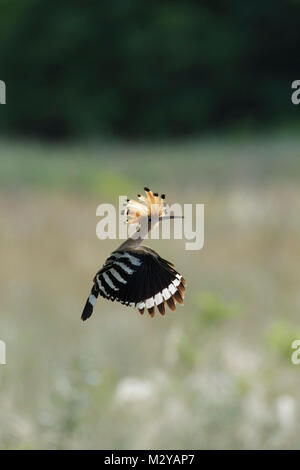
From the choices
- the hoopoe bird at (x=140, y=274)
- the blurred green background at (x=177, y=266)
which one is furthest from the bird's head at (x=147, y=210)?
the blurred green background at (x=177, y=266)

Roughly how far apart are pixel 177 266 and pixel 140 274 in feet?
16.2

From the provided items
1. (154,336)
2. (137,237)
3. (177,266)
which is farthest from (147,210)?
(177,266)

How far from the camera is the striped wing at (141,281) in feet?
→ 2.49

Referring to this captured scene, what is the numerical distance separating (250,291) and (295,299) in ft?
0.97

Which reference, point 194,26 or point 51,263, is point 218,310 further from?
point 194,26

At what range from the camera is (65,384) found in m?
2.53

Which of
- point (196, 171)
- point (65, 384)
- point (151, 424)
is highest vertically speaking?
point (196, 171)

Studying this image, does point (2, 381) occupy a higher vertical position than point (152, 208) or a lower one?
lower

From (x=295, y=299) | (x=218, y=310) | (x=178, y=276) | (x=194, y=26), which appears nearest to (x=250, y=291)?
(x=295, y=299)

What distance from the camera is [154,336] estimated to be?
14.8ft

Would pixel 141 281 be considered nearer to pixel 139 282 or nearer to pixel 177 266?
pixel 139 282

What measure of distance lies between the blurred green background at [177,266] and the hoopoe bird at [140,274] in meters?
0.93

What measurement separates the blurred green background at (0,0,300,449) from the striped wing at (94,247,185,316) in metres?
0.93

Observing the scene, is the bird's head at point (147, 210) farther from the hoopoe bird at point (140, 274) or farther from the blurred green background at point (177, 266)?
the blurred green background at point (177, 266)
